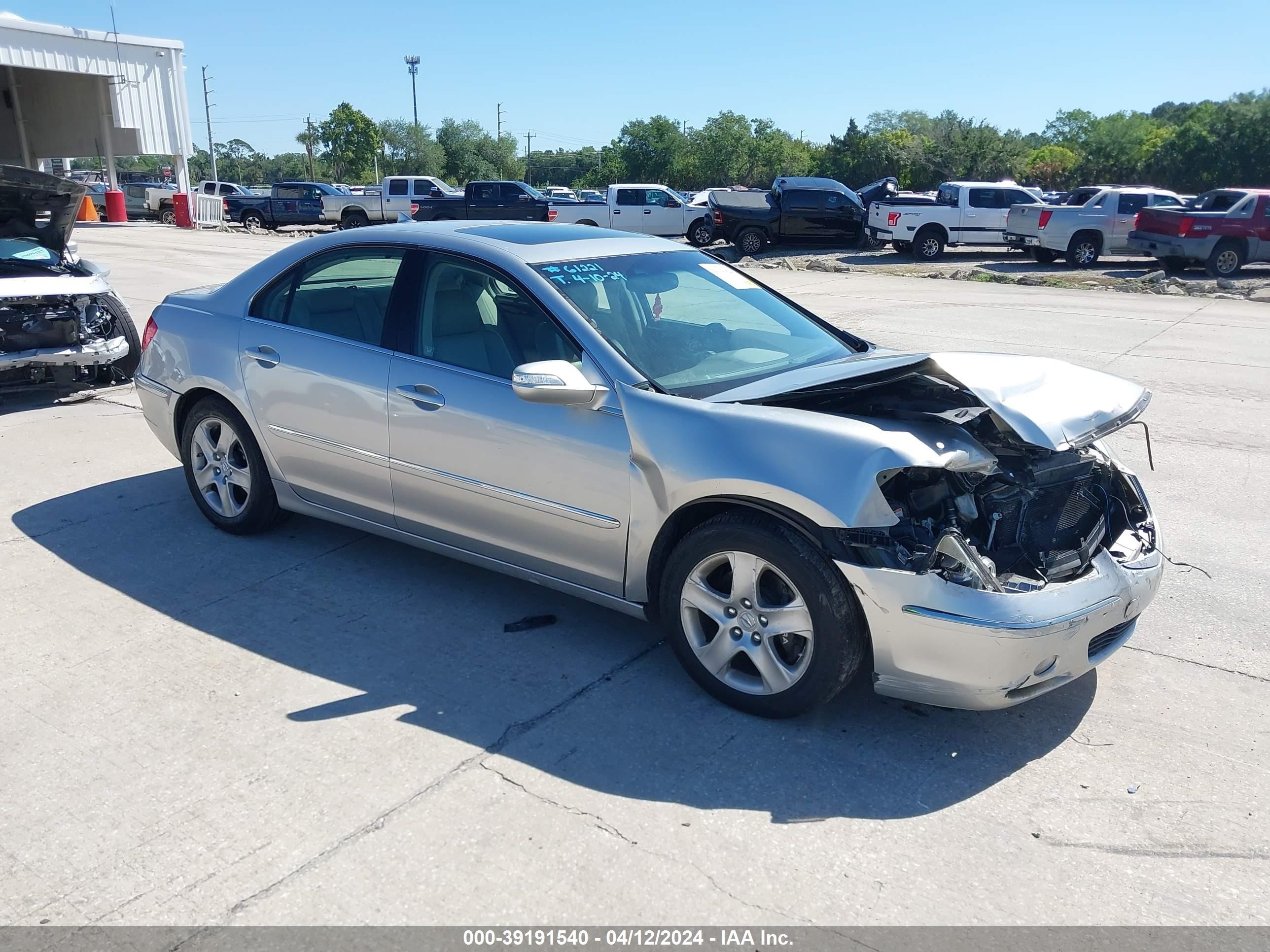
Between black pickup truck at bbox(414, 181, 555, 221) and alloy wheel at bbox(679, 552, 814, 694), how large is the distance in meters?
25.9

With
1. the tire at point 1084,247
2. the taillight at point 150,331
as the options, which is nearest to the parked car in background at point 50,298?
the taillight at point 150,331

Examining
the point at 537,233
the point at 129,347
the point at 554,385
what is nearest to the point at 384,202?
the point at 129,347

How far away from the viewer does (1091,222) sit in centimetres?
2316

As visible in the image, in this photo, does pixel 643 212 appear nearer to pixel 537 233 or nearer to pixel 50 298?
pixel 50 298

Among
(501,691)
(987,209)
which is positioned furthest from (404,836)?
(987,209)

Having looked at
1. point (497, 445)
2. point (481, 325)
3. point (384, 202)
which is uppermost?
point (481, 325)

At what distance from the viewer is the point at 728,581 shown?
12.4 ft

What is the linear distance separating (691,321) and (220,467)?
267 centimetres

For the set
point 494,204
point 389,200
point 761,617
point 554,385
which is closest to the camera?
point 761,617

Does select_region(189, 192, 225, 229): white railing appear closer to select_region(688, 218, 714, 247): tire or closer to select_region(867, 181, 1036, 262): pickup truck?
select_region(688, 218, 714, 247): tire

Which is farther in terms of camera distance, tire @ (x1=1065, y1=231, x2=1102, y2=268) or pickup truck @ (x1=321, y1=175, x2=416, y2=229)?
pickup truck @ (x1=321, y1=175, x2=416, y2=229)

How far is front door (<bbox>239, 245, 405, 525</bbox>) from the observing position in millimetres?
4621

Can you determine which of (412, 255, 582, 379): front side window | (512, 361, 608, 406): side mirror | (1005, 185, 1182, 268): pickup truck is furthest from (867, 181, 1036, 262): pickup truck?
(512, 361, 608, 406): side mirror

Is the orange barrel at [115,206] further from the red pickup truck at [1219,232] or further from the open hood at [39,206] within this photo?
the red pickup truck at [1219,232]
